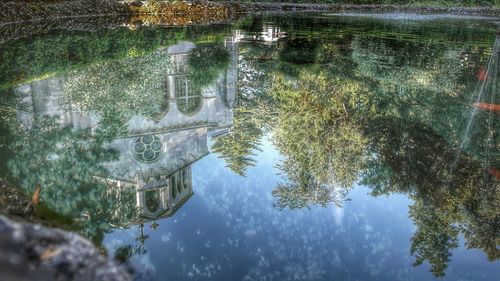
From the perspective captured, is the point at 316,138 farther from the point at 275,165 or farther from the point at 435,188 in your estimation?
the point at 435,188

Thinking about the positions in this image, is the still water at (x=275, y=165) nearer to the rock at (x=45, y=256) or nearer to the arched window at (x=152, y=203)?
the arched window at (x=152, y=203)

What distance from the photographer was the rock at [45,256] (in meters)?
2.28

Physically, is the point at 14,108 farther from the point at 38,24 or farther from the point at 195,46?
the point at 38,24

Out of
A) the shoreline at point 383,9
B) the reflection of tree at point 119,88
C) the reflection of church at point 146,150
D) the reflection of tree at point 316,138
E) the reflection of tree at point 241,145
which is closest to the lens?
the reflection of church at point 146,150

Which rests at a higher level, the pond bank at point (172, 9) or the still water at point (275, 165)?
the pond bank at point (172, 9)

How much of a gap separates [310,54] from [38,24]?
16.5m

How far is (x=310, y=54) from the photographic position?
54.9ft

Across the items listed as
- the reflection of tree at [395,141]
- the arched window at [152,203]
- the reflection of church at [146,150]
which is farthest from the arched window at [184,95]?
the arched window at [152,203]

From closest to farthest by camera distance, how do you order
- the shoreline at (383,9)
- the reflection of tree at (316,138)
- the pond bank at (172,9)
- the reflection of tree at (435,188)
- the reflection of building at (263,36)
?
the reflection of tree at (435,188) < the reflection of tree at (316,138) < the reflection of building at (263,36) < the pond bank at (172,9) < the shoreline at (383,9)

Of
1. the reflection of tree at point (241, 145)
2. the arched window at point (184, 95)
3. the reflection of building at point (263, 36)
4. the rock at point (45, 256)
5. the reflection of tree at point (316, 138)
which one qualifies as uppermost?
the rock at point (45, 256)

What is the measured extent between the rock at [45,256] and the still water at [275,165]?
38.1 inches

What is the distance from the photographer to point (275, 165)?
7555 mm

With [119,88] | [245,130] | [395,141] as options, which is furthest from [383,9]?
[395,141]

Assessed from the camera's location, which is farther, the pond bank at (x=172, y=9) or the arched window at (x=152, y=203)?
the pond bank at (x=172, y=9)
